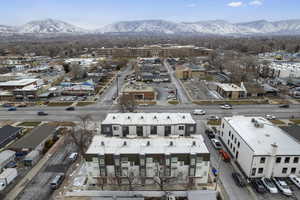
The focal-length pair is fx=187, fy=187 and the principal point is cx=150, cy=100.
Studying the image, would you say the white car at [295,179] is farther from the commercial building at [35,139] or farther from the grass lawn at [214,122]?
the commercial building at [35,139]

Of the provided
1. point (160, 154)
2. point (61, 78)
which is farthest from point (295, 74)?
point (61, 78)

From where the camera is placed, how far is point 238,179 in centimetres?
2264

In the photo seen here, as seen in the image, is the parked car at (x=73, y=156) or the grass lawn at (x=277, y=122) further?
the grass lawn at (x=277, y=122)

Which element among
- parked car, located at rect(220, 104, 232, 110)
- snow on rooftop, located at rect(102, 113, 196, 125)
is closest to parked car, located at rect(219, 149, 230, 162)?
snow on rooftop, located at rect(102, 113, 196, 125)

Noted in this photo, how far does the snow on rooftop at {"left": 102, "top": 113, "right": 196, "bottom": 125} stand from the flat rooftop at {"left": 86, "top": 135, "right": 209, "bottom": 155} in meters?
4.47

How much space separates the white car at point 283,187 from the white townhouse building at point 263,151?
0.83 meters

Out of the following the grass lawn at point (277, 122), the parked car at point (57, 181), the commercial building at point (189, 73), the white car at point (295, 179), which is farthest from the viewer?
the commercial building at point (189, 73)

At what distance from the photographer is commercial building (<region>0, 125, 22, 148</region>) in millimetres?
30567

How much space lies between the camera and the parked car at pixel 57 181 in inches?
856

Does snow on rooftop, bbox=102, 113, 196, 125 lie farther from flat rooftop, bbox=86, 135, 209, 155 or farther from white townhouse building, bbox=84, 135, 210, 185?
white townhouse building, bbox=84, 135, 210, 185

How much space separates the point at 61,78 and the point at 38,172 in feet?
188

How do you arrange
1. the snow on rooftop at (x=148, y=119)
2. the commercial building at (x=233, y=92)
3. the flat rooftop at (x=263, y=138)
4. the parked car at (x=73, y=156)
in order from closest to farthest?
Result: 1. the flat rooftop at (x=263, y=138)
2. the parked car at (x=73, y=156)
3. the snow on rooftop at (x=148, y=119)
4. the commercial building at (x=233, y=92)

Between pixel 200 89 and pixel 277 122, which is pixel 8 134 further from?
pixel 200 89

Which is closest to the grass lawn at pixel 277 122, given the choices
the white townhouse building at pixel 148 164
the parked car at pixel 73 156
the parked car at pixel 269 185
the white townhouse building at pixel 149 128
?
the parked car at pixel 269 185
